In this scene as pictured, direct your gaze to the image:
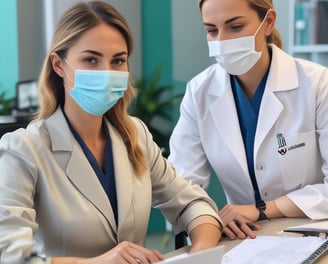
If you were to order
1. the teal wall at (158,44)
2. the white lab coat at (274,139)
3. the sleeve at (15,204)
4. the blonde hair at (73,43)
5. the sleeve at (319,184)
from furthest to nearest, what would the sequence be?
the teal wall at (158,44)
the white lab coat at (274,139)
the sleeve at (319,184)
the blonde hair at (73,43)
the sleeve at (15,204)

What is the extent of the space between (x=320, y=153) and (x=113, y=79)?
2.73 feet

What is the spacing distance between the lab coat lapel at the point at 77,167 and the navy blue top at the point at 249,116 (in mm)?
651

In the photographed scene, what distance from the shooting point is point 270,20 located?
1888 mm

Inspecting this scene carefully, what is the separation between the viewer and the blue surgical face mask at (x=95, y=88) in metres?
1.46

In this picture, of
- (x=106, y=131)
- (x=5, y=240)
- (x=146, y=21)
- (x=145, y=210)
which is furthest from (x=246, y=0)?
(x=146, y=21)

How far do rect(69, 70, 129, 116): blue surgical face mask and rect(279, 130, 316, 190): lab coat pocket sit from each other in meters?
0.67

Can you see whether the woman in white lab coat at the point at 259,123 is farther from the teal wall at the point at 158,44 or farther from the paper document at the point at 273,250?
the teal wall at the point at 158,44

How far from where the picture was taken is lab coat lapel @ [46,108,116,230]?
1.39 m

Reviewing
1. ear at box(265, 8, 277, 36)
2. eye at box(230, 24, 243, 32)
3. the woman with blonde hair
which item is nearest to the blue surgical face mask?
the woman with blonde hair

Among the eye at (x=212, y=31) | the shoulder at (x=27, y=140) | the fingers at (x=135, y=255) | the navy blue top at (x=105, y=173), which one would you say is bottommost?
the fingers at (x=135, y=255)

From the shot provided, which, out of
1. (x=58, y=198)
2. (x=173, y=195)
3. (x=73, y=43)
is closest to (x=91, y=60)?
(x=73, y=43)

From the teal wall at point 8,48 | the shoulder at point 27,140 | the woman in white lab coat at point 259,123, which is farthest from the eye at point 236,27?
the teal wall at point 8,48

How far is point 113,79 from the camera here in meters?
1.48

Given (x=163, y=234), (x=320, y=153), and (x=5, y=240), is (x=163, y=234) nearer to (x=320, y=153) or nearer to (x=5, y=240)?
(x=320, y=153)
